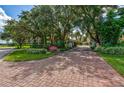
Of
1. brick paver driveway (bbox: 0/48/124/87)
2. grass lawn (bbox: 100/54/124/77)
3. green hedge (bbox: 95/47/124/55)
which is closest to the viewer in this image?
brick paver driveway (bbox: 0/48/124/87)

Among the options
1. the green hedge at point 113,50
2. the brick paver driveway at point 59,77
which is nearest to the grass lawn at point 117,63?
the brick paver driveway at point 59,77

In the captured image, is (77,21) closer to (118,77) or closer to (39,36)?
(39,36)

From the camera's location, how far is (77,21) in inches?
352

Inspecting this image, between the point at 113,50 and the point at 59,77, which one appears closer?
the point at 59,77

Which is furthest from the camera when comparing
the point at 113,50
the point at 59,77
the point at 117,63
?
the point at 113,50

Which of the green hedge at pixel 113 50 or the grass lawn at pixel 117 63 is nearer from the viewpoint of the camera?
the grass lawn at pixel 117 63

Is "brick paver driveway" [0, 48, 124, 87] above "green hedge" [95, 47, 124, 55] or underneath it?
underneath

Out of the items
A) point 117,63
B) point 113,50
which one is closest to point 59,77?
point 117,63

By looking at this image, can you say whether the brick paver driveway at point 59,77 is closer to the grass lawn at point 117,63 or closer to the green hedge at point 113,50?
the grass lawn at point 117,63

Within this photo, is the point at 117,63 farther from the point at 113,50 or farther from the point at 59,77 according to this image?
the point at 113,50

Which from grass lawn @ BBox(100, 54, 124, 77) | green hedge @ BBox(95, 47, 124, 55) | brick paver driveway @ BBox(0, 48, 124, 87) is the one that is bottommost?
brick paver driveway @ BBox(0, 48, 124, 87)

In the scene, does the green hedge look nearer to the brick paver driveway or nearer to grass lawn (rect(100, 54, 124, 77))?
grass lawn (rect(100, 54, 124, 77))

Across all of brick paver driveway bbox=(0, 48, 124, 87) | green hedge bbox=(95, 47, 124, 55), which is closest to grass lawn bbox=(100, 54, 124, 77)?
brick paver driveway bbox=(0, 48, 124, 87)
